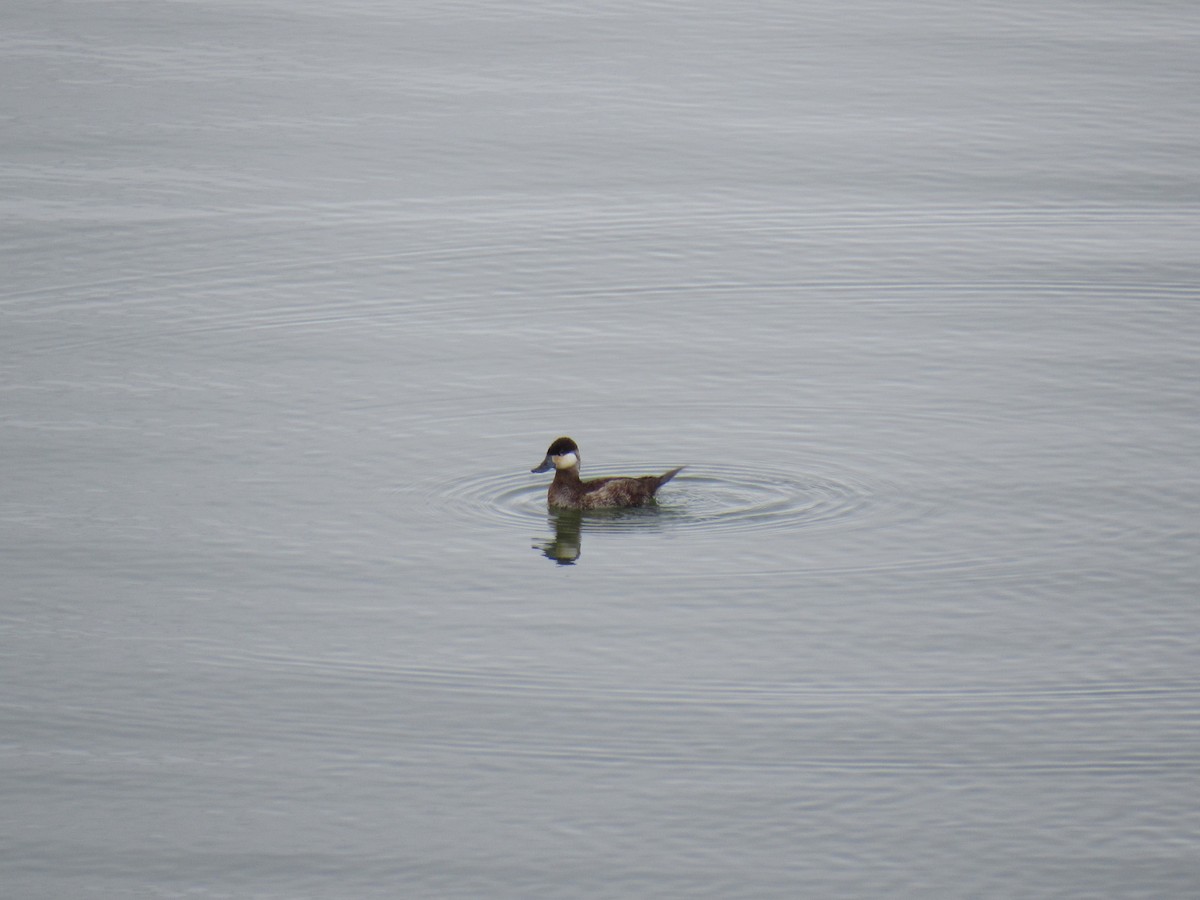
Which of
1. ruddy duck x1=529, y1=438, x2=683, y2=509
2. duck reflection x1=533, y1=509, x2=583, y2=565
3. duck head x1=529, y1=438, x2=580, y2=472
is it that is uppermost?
duck head x1=529, y1=438, x2=580, y2=472

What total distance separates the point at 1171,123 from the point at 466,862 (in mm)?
16736

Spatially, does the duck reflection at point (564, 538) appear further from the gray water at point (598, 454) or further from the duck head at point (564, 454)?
the duck head at point (564, 454)

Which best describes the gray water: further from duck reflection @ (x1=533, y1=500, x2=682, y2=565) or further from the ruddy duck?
the ruddy duck

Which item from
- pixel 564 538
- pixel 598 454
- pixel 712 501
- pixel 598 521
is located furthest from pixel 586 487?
pixel 598 454

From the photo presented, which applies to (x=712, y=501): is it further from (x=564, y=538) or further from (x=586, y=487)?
(x=564, y=538)

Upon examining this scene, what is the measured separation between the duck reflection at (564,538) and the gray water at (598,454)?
0.05 metres

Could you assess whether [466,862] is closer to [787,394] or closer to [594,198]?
[787,394]

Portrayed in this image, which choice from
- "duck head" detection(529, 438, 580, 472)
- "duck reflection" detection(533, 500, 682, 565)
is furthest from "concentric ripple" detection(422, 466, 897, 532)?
"duck head" detection(529, 438, 580, 472)

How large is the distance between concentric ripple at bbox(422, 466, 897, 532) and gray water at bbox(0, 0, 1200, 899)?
52 mm

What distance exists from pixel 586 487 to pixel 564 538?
47cm

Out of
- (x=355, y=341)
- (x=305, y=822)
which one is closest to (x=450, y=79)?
(x=355, y=341)

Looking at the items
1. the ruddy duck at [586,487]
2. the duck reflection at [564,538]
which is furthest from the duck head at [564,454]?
the duck reflection at [564,538]

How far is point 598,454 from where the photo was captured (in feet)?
56.0

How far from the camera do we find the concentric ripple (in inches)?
611
